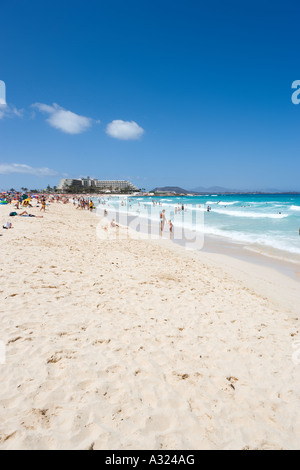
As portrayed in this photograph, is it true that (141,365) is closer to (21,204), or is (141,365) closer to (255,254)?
(255,254)

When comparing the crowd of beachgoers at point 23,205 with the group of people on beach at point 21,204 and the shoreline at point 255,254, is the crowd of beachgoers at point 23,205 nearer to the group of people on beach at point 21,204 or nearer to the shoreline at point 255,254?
the group of people on beach at point 21,204

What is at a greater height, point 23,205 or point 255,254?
point 23,205

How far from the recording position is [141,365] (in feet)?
10.8

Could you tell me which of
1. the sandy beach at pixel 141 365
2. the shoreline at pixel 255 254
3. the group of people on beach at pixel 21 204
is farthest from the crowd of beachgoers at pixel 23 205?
the shoreline at pixel 255 254

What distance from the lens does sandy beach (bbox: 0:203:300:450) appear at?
2393 mm

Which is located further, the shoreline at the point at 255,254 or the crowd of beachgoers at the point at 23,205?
the crowd of beachgoers at the point at 23,205

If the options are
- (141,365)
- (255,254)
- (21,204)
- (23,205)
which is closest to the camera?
(141,365)

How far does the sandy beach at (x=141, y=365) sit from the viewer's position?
2393 mm

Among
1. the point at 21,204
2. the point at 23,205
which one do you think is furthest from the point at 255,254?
the point at 21,204

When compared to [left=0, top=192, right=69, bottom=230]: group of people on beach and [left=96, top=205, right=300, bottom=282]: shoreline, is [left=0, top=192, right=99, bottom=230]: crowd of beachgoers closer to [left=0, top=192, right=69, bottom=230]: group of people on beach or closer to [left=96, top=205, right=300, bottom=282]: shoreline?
[left=0, top=192, right=69, bottom=230]: group of people on beach

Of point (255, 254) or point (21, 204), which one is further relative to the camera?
point (21, 204)

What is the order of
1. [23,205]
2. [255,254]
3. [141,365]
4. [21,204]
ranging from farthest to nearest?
[21,204] → [23,205] → [255,254] → [141,365]

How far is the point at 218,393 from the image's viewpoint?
2.98 meters

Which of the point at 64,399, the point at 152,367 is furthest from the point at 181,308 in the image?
the point at 64,399
